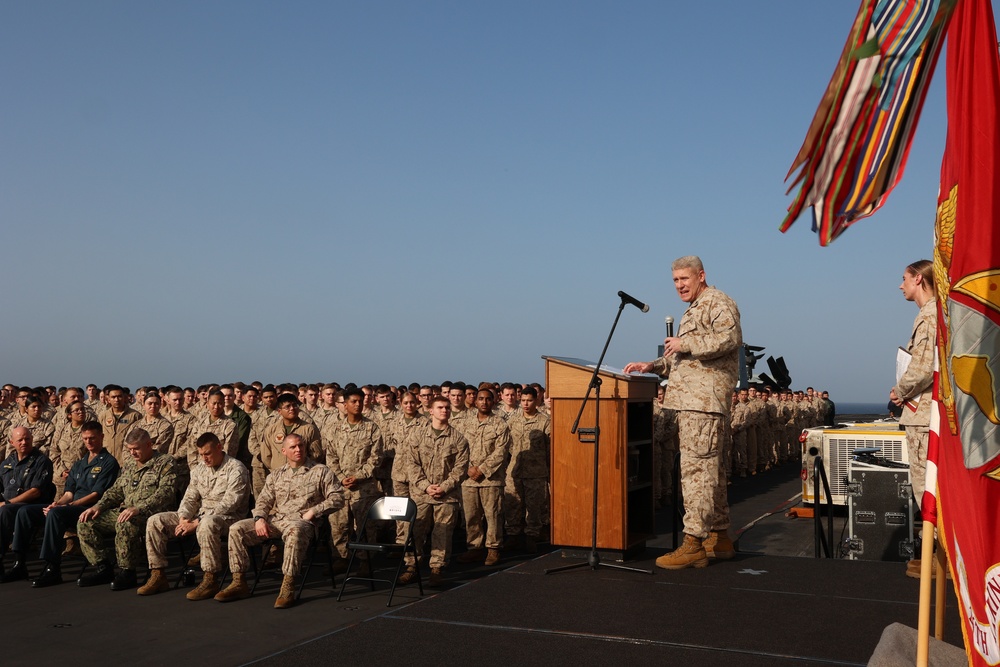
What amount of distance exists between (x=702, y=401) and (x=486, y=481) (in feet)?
15.6

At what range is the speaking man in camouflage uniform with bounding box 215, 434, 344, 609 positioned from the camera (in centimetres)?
778

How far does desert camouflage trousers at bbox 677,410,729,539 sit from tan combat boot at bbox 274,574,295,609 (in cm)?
376

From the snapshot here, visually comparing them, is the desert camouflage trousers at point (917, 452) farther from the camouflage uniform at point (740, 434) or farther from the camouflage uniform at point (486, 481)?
the camouflage uniform at point (740, 434)

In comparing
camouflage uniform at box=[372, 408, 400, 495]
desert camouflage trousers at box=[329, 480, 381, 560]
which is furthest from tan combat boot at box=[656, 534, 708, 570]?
camouflage uniform at box=[372, 408, 400, 495]

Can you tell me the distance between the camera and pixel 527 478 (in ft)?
35.8

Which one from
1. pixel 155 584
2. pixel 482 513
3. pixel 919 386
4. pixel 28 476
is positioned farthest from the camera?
pixel 482 513

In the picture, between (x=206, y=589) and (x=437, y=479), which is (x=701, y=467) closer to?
(x=437, y=479)

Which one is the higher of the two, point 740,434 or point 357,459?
point 740,434

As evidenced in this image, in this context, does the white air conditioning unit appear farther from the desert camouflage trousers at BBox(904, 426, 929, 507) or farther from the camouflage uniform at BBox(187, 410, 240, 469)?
the camouflage uniform at BBox(187, 410, 240, 469)

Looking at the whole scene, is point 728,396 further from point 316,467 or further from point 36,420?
point 36,420

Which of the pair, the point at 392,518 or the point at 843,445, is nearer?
the point at 392,518

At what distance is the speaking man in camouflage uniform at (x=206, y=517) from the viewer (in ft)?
26.4

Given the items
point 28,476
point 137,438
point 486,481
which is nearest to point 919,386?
point 486,481

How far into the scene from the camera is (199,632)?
22.0 ft
